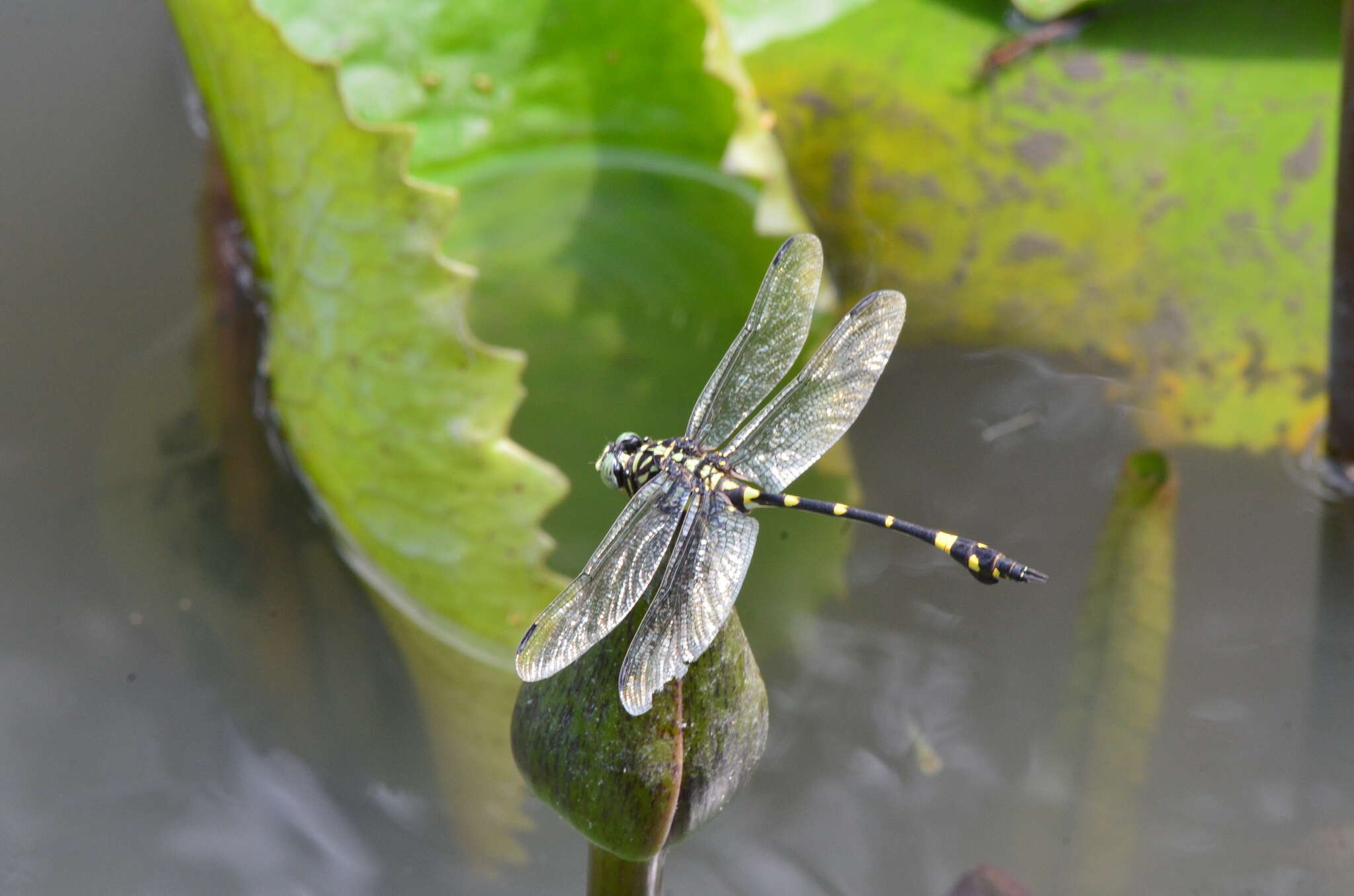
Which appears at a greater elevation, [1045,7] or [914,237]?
[1045,7]

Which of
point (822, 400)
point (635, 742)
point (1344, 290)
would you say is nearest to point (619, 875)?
point (635, 742)

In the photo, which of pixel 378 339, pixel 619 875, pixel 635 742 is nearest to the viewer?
pixel 635 742

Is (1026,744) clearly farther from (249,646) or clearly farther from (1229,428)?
(249,646)

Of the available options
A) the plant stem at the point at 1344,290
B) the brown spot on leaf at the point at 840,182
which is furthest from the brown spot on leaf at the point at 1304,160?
the brown spot on leaf at the point at 840,182

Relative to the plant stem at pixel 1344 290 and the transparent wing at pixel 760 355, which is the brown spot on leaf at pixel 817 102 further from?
the plant stem at pixel 1344 290

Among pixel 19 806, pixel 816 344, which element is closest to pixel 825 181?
pixel 816 344

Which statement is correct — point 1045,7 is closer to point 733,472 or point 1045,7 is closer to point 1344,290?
point 1344,290
